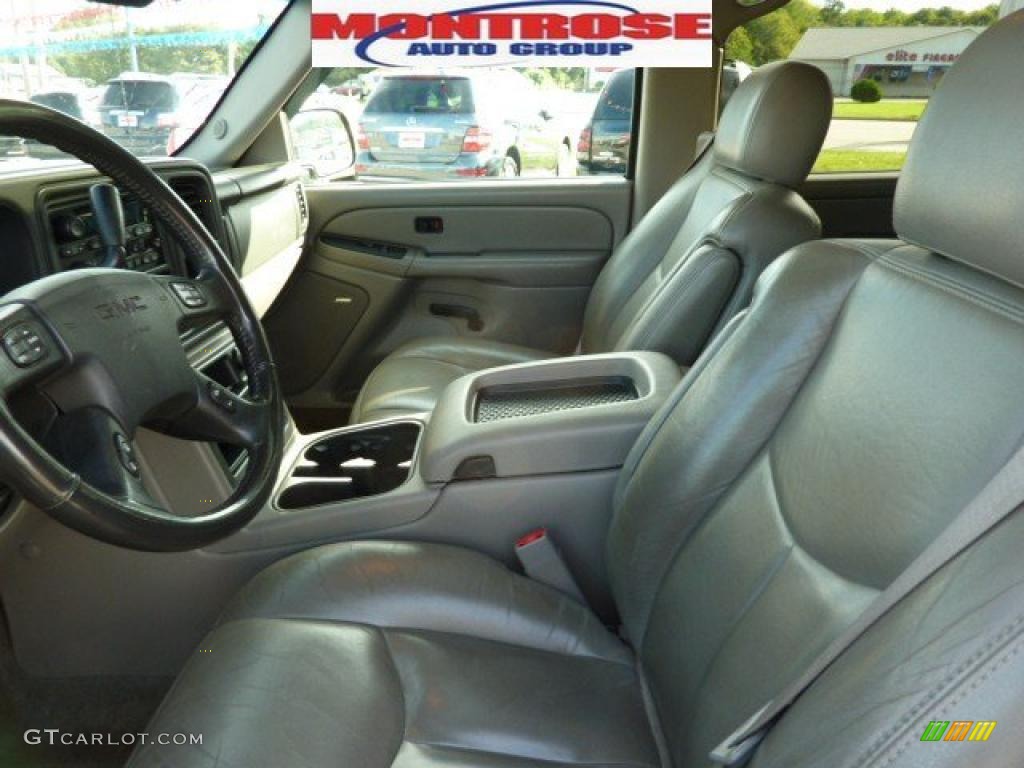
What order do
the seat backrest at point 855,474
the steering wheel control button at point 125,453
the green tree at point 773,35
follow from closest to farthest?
the seat backrest at point 855,474, the steering wheel control button at point 125,453, the green tree at point 773,35

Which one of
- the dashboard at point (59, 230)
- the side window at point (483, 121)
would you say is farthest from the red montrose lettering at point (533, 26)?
the dashboard at point (59, 230)

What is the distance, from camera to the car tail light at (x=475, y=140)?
2939 mm

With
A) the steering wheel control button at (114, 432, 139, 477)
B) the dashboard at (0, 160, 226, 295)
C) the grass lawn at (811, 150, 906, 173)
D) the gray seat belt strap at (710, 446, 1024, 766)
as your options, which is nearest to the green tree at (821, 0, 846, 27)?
the grass lawn at (811, 150, 906, 173)

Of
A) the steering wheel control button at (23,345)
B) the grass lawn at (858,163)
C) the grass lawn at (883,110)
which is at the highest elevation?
the grass lawn at (883,110)

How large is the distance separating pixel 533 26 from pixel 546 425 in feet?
5.11

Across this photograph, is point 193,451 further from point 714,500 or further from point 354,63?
point 354,63

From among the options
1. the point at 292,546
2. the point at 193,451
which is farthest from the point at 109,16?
the point at 292,546

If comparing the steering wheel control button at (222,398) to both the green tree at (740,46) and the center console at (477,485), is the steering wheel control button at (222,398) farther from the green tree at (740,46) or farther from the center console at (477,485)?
the green tree at (740,46)

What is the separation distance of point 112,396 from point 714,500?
0.70 meters

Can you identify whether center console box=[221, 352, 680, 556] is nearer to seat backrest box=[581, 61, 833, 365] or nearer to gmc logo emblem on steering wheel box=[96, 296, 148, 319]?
seat backrest box=[581, 61, 833, 365]

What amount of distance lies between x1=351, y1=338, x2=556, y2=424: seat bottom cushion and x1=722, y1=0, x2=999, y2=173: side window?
917 millimetres

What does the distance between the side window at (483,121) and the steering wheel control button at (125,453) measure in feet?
6.16

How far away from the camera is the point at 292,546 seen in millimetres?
1451

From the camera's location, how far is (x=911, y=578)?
78 centimetres
